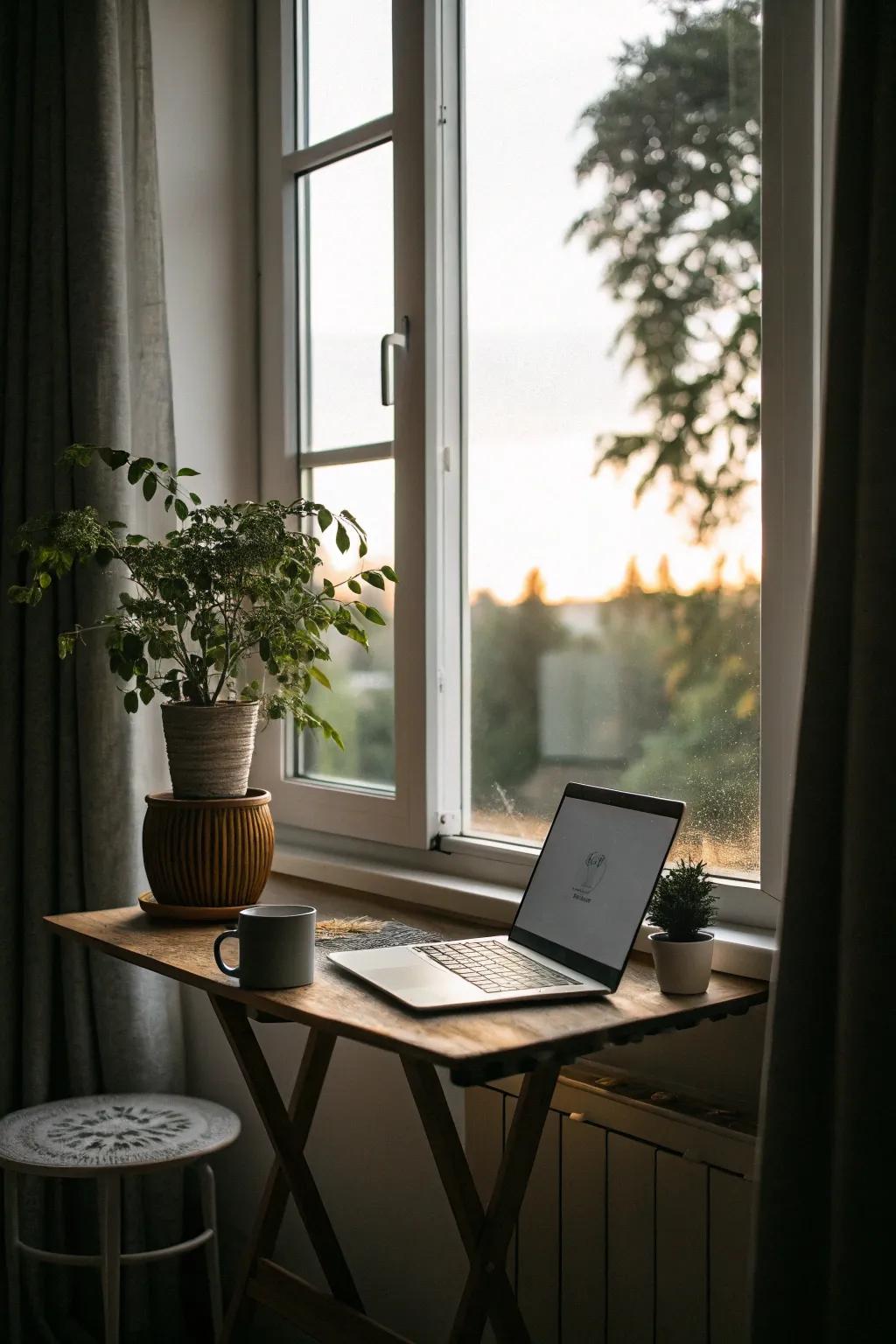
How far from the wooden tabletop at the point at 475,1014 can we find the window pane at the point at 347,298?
1088mm

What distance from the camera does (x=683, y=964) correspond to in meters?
1.42

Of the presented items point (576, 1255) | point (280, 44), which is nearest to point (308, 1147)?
point (576, 1255)

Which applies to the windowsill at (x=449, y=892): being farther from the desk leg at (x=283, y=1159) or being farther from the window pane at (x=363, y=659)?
the desk leg at (x=283, y=1159)

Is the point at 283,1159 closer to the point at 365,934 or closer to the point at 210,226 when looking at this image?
the point at 365,934

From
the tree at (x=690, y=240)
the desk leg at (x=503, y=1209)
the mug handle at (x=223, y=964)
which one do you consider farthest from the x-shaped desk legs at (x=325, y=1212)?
the tree at (x=690, y=240)

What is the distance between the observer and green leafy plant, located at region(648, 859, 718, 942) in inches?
56.7

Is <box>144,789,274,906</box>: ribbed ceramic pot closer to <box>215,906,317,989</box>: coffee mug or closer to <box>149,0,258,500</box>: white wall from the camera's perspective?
<box>215,906,317,989</box>: coffee mug

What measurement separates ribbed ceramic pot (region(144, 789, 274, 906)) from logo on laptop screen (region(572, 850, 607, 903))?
510 millimetres

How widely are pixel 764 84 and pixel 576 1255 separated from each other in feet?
4.92

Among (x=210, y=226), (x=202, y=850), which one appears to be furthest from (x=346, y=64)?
(x=202, y=850)

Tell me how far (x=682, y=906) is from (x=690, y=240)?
0.89 m

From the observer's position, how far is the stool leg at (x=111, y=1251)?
1816 mm

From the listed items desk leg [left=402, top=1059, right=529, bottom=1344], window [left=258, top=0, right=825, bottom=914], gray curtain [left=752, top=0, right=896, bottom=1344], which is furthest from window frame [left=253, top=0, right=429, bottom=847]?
gray curtain [left=752, top=0, right=896, bottom=1344]

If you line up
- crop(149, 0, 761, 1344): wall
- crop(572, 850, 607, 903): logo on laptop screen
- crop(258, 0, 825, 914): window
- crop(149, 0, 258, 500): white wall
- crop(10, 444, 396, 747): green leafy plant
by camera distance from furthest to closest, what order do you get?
crop(149, 0, 258, 500): white wall < crop(149, 0, 761, 1344): wall < crop(10, 444, 396, 747): green leafy plant < crop(258, 0, 825, 914): window < crop(572, 850, 607, 903): logo on laptop screen
